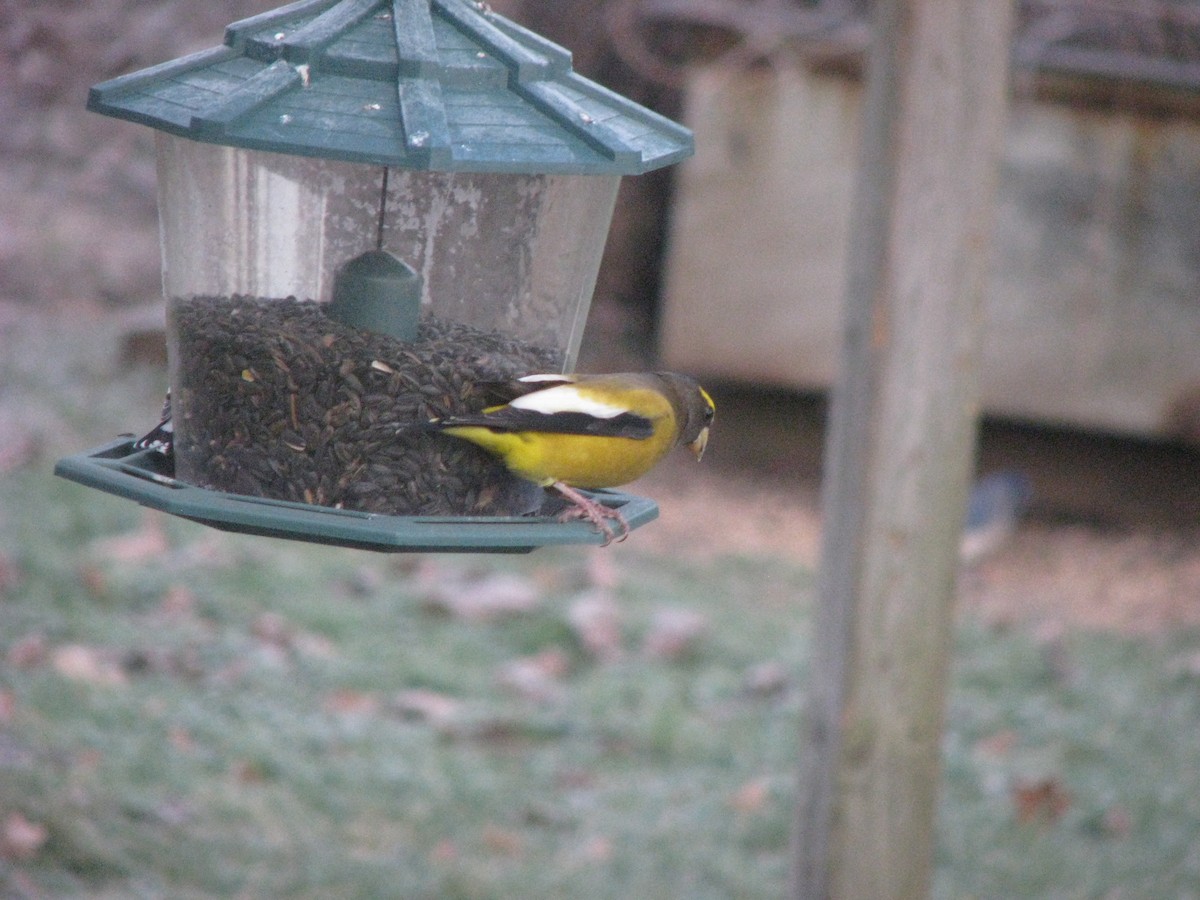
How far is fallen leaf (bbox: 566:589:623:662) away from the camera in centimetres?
662

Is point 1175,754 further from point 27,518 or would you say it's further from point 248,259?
point 27,518

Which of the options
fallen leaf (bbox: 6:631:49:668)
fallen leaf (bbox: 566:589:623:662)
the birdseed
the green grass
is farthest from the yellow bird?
fallen leaf (bbox: 566:589:623:662)

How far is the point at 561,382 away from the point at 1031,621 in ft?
17.5

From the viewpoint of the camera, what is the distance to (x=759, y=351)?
9.14m

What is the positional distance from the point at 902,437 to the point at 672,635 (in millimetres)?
2937

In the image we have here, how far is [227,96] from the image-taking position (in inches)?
90.3

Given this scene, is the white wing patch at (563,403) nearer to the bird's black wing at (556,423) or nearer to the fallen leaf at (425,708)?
the bird's black wing at (556,423)

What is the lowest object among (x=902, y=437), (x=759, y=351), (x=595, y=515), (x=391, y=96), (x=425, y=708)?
(x=425, y=708)

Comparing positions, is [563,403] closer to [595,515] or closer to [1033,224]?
[595,515]

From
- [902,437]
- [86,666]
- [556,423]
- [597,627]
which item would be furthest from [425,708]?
[556,423]

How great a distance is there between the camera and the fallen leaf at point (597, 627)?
261 inches

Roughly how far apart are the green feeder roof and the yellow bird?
493mm

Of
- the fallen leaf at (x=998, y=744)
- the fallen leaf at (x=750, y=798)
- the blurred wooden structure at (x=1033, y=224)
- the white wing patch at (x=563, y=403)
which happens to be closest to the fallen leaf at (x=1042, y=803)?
Result: the fallen leaf at (x=998, y=744)

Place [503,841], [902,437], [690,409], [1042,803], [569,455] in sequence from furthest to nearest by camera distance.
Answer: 1. [1042,803]
2. [503,841]
3. [902,437]
4. [690,409]
5. [569,455]
